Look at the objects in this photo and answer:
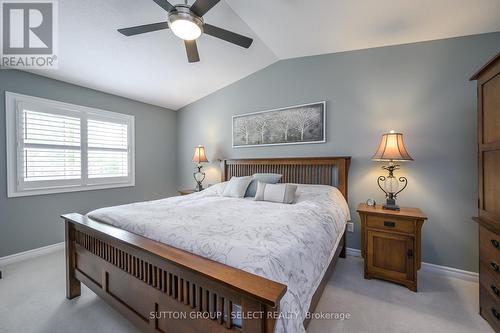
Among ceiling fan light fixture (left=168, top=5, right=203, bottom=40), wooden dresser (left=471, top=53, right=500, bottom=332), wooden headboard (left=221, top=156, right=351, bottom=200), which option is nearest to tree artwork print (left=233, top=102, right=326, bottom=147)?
wooden headboard (left=221, top=156, right=351, bottom=200)

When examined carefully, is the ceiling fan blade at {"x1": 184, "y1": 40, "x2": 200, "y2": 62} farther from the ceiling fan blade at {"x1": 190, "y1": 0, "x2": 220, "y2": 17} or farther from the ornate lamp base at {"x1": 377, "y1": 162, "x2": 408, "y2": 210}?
the ornate lamp base at {"x1": 377, "y1": 162, "x2": 408, "y2": 210}

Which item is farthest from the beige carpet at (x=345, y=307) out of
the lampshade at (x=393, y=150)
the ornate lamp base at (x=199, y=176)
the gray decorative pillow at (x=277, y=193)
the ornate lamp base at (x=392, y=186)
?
the ornate lamp base at (x=199, y=176)

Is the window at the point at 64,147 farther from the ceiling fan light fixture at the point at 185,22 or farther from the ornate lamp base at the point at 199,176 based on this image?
the ceiling fan light fixture at the point at 185,22

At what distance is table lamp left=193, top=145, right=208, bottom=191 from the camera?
13.1ft

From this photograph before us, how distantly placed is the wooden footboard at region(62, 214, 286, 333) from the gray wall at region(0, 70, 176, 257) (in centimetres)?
155

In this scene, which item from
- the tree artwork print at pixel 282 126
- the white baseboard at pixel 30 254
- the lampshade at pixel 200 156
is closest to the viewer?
the white baseboard at pixel 30 254

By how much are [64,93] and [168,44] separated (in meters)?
1.80

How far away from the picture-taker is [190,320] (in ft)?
3.72

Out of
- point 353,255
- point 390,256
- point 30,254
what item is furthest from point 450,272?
point 30,254

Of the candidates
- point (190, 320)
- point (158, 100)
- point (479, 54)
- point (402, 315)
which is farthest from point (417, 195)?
point (158, 100)

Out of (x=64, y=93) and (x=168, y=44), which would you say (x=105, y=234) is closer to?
(x=168, y=44)

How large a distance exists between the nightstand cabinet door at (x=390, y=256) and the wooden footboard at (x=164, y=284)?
6.19 ft

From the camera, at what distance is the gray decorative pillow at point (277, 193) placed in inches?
97.1

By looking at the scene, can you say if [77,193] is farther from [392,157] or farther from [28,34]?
[392,157]
